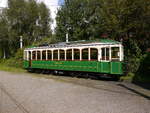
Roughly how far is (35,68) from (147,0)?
473 inches

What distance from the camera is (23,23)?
4700 cm

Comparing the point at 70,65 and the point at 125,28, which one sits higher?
the point at 125,28

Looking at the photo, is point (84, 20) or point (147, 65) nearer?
point (147, 65)

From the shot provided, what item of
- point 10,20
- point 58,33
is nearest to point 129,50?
point 58,33

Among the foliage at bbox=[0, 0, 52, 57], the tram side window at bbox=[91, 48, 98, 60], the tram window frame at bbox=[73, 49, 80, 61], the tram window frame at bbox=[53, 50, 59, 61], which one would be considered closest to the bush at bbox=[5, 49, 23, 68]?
the foliage at bbox=[0, 0, 52, 57]

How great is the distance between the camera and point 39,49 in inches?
898

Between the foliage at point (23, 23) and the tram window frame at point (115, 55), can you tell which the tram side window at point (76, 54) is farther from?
the foliage at point (23, 23)

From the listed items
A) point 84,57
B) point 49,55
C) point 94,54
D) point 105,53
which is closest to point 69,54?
point 84,57

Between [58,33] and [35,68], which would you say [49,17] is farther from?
[35,68]

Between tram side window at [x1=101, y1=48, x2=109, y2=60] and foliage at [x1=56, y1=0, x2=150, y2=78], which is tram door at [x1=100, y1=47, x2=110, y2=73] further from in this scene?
foliage at [x1=56, y1=0, x2=150, y2=78]

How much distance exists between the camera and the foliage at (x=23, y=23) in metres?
45.3

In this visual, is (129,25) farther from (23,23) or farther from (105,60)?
(23,23)

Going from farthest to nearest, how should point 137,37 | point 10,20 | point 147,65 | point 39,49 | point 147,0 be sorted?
point 10,20
point 39,49
point 137,37
point 147,0
point 147,65

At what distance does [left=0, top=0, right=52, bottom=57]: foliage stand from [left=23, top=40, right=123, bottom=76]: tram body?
24426mm
